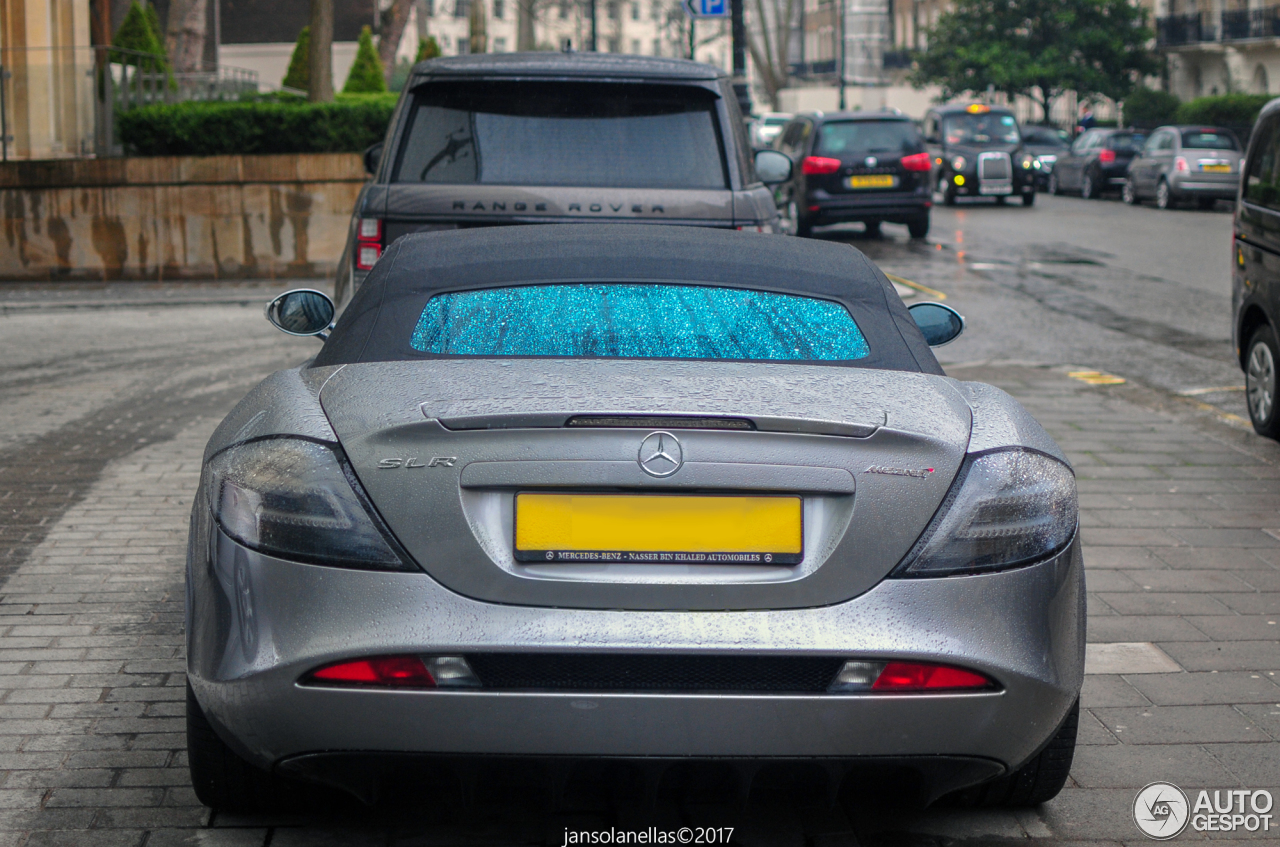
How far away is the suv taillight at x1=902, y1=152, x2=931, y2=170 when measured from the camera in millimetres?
23203

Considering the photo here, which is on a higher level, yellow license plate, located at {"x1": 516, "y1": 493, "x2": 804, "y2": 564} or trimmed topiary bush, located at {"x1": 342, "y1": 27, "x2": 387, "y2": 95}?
trimmed topiary bush, located at {"x1": 342, "y1": 27, "x2": 387, "y2": 95}

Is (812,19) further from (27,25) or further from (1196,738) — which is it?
(1196,738)

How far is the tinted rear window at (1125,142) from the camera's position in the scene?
36844mm


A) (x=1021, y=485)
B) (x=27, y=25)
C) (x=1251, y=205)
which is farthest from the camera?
(x=27, y=25)

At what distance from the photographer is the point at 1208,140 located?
3259 centimetres

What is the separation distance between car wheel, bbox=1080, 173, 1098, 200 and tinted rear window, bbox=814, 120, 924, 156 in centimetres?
1376

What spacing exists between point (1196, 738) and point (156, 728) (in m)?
2.63

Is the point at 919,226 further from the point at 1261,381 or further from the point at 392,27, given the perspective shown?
the point at 392,27

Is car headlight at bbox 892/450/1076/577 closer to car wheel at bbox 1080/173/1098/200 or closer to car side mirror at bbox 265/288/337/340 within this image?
car side mirror at bbox 265/288/337/340

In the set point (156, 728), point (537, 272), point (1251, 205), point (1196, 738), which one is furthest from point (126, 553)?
point (1251, 205)

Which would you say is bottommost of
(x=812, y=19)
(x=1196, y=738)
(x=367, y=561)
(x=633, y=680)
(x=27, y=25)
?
(x=1196, y=738)

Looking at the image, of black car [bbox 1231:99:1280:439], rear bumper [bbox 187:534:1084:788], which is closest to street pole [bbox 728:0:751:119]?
black car [bbox 1231:99:1280:439]

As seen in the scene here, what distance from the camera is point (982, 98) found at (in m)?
63.5

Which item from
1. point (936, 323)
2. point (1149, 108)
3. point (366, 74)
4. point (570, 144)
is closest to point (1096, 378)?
point (570, 144)
